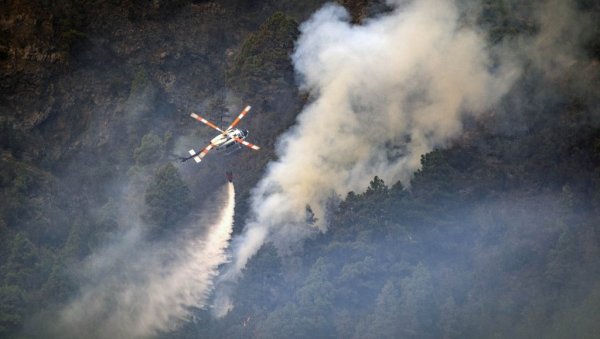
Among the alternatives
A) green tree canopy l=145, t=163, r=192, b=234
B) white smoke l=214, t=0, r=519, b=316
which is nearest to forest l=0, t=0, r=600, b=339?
green tree canopy l=145, t=163, r=192, b=234

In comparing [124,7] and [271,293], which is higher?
[124,7]

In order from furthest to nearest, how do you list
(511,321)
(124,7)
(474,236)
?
(124,7) < (474,236) < (511,321)

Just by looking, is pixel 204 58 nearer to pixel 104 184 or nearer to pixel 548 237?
pixel 104 184

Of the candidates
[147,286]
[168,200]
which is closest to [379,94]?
[168,200]

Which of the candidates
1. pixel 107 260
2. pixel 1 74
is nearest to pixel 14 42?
pixel 1 74

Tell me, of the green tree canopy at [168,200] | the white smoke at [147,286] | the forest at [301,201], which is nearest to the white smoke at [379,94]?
the forest at [301,201]
